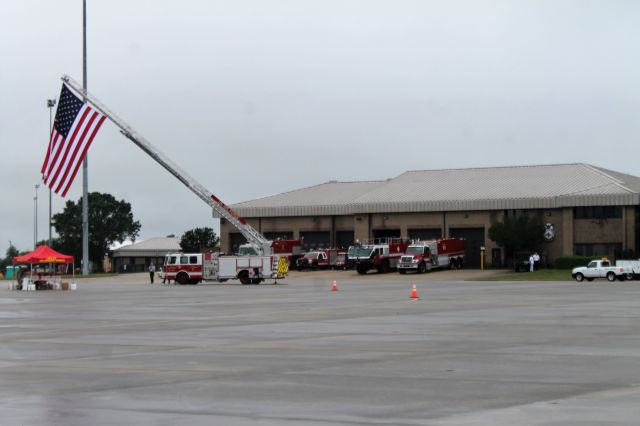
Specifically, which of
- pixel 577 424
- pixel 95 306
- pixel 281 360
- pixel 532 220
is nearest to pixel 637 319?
pixel 281 360

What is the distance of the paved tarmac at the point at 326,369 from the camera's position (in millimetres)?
12266

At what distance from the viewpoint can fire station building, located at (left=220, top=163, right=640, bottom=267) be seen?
3570 inches

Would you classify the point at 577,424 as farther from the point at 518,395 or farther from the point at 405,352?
the point at 405,352

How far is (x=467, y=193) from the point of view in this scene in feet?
327

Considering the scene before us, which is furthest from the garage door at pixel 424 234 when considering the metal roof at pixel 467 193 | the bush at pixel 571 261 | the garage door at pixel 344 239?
the bush at pixel 571 261

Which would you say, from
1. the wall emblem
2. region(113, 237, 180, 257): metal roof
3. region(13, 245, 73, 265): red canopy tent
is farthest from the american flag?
region(113, 237, 180, 257): metal roof

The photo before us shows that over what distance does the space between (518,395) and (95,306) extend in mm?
28527

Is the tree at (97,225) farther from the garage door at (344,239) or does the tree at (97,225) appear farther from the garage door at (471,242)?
the garage door at (471,242)

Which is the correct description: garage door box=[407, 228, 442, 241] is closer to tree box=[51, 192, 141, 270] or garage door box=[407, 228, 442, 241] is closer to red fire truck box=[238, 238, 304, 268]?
red fire truck box=[238, 238, 304, 268]

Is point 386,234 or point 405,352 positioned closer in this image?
point 405,352

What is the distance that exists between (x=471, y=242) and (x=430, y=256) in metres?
11.3

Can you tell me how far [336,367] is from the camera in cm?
1703

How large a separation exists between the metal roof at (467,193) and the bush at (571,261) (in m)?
6.65

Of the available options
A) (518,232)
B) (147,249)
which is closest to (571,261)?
(518,232)
